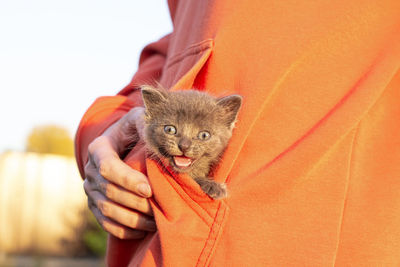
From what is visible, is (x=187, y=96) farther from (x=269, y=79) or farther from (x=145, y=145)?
(x=269, y=79)

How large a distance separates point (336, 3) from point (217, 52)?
1.69 ft

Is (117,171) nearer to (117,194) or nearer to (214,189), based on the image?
(117,194)

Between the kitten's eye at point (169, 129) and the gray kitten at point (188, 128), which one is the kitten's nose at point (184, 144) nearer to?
the gray kitten at point (188, 128)

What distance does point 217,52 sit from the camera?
5.89ft

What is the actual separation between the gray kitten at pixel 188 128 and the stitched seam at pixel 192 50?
0.51 feet

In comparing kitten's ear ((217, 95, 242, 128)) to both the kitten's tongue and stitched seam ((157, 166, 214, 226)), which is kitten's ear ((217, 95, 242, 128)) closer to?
the kitten's tongue

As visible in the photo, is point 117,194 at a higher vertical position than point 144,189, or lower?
lower

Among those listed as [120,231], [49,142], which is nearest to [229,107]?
[120,231]

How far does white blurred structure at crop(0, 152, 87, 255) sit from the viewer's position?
31.2ft

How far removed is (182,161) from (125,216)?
0.35 meters

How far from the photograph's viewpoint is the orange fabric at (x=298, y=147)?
1.51m

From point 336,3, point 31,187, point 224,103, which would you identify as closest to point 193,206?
point 224,103

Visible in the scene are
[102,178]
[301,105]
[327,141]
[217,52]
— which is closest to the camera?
[327,141]

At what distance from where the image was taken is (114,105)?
7.64ft
